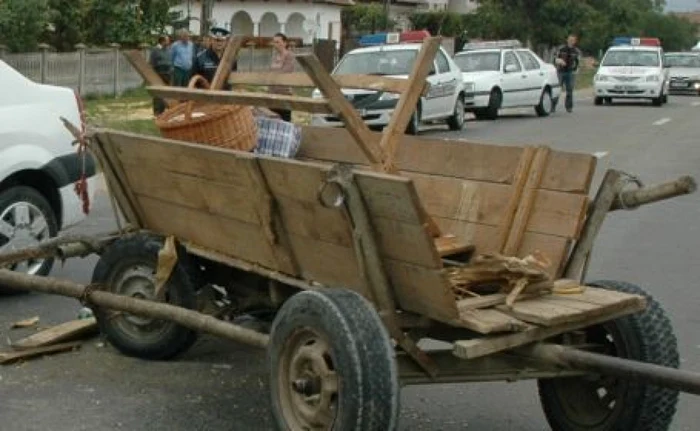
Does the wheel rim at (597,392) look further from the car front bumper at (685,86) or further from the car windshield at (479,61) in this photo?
the car front bumper at (685,86)

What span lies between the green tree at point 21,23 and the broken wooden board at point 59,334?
2088 cm

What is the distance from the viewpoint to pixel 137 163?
19.0 ft

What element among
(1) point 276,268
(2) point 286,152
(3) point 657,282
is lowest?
(3) point 657,282

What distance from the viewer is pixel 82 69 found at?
26688mm

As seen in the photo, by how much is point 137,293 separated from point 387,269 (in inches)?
75.9

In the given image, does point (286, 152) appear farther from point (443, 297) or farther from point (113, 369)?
point (443, 297)

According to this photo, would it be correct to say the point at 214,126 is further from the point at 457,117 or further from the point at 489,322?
the point at 457,117

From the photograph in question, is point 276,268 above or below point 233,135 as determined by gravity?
below

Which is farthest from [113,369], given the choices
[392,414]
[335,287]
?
[392,414]

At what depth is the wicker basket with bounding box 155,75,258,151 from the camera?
5.64 meters

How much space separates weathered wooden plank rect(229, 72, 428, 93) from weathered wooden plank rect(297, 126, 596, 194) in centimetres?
26

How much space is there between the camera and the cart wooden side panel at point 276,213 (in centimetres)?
427

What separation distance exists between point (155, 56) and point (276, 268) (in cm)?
1750

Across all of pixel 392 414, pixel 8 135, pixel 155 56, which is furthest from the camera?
pixel 155 56
